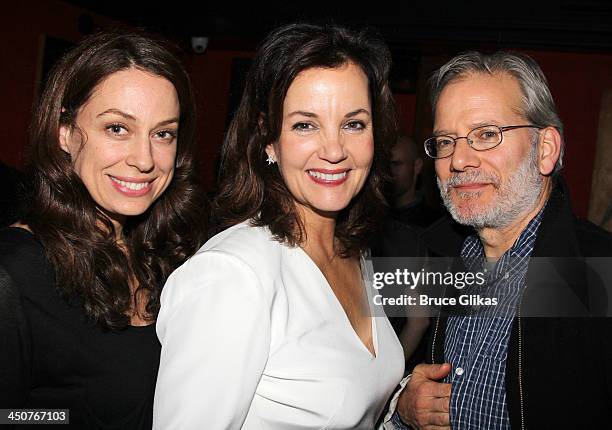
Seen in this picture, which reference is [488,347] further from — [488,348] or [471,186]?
[471,186]

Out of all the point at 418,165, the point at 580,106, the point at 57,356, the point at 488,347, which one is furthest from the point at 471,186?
the point at 580,106

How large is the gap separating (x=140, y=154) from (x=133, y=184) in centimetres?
10

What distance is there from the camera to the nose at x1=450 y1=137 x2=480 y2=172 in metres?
2.12

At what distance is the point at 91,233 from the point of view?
73.7 inches

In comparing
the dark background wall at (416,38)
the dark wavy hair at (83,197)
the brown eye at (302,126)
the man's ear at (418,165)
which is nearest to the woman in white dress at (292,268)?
the brown eye at (302,126)

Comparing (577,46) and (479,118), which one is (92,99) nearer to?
(479,118)

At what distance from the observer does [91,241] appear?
1845 millimetres

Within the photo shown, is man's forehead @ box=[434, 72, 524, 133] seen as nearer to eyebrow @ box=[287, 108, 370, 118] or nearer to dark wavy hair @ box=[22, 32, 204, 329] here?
eyebrow @ box=[287, 108, 370, 118]

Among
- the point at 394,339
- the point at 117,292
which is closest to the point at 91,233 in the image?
the point at 117,292

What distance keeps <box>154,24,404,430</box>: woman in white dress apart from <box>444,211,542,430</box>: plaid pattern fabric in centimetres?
23

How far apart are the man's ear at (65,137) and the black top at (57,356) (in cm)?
30

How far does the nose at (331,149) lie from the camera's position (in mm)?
1855

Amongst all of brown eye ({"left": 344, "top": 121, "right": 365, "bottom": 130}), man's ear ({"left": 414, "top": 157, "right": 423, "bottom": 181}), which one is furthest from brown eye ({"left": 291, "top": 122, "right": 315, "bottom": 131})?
man's ear ({"left": 414, "top": 157, "right": 423, "bottom": 181})

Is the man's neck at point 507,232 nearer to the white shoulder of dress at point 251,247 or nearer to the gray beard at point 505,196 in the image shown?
the gray beard at point 505,196
